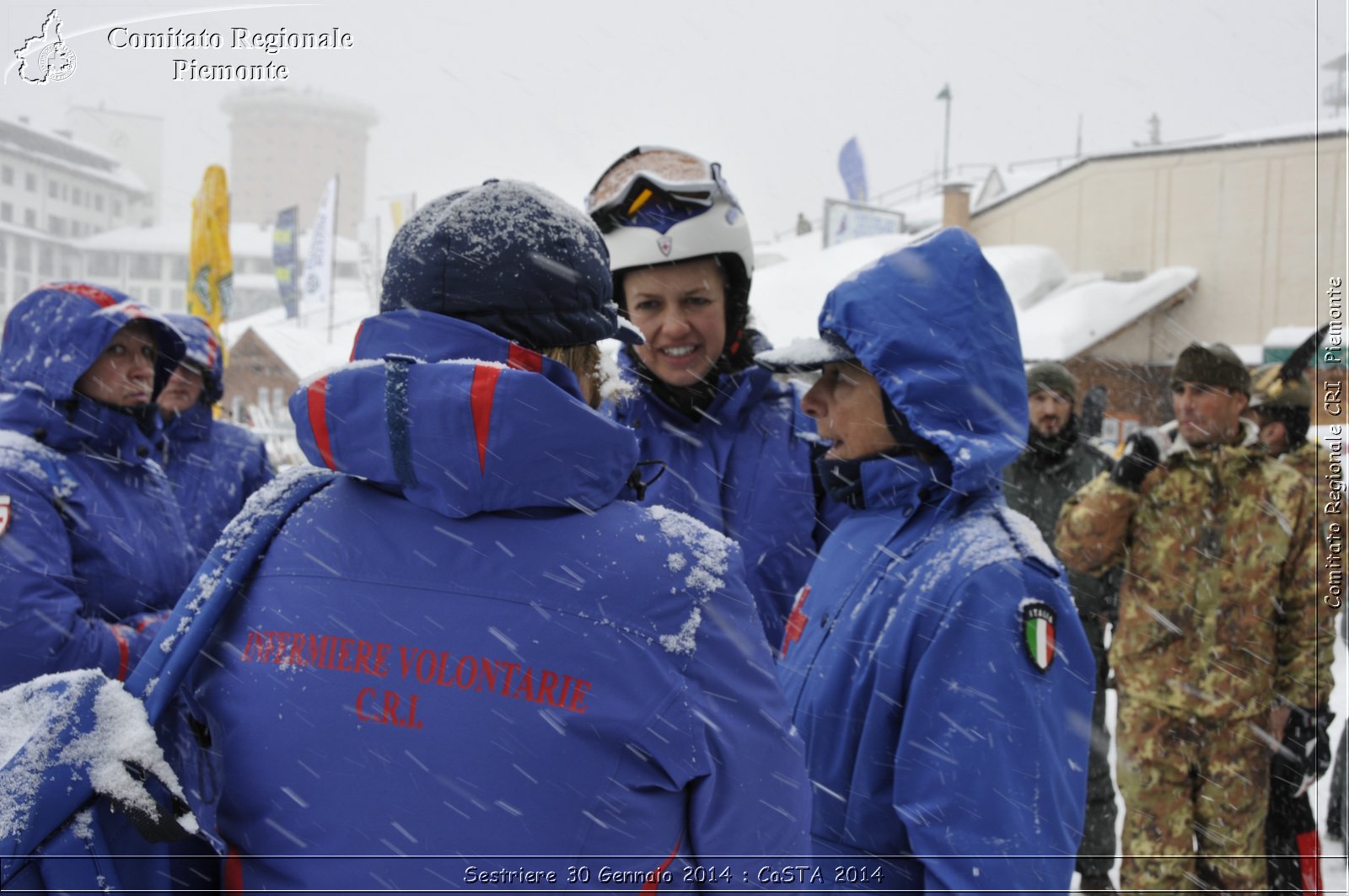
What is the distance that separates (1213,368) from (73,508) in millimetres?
4412

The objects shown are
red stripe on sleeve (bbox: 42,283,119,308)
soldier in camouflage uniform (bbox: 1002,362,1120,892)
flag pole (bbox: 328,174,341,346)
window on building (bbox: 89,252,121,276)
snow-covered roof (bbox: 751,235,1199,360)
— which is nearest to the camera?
red stripe on sleeve (bbox: 42,283,119,308)

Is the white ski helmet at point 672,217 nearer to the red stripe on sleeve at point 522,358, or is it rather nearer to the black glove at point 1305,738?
the red stripe on sleeve at point 522,358

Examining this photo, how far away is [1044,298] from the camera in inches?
892

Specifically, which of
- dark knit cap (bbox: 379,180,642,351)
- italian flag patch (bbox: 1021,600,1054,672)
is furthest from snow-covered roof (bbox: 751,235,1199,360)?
dark knit cap (bbox: 379,180,642,351)

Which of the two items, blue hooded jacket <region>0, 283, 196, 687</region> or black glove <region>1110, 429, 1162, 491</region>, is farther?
black glove <region>1110, 429, 1162, 491</region>

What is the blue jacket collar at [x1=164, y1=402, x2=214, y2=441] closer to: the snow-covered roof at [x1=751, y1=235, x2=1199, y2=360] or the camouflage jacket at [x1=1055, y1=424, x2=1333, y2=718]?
the camouflage jacket at [x1=1055, y1=424, x2=1333, y2=718]

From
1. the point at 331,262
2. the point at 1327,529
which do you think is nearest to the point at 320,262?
the point at 331,262

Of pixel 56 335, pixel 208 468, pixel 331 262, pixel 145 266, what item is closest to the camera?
pixel 56 335

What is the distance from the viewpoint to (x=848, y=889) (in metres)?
1.77

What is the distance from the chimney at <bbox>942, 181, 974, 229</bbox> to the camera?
27.2 metres

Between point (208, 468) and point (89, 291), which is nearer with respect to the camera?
point (89, 291)

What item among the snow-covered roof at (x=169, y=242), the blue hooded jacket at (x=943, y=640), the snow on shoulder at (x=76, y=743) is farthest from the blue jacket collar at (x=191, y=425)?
the snow-covered roof at (x=169, y=242)

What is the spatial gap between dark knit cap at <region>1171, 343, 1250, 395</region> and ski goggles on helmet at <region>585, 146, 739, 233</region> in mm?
2420

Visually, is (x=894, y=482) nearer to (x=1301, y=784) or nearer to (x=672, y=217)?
(x=672, y=217)
